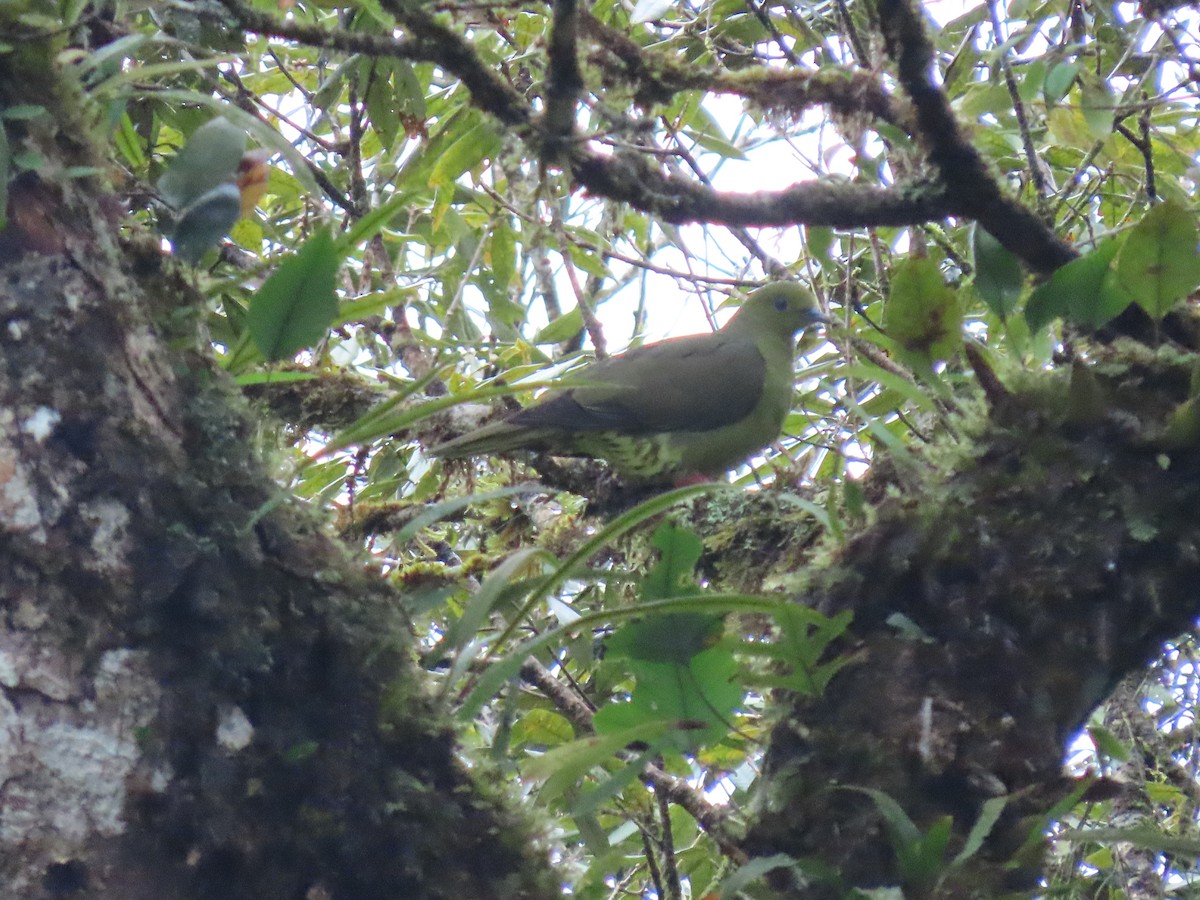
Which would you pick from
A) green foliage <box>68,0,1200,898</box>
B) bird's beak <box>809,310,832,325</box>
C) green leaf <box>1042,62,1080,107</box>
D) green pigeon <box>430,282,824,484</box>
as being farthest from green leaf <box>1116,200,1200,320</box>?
bird's beak <box>809,310,832,325</box>

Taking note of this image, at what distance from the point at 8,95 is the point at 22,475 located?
0.55 meters

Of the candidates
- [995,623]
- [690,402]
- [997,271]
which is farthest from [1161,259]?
[690,402]

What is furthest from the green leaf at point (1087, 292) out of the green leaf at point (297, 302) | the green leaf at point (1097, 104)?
the green leaf at point (297, 302)

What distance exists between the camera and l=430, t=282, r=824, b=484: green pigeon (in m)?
3.52

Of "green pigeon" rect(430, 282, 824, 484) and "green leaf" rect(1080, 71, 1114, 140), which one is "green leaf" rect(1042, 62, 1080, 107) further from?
"green pigeon" rect(430, 282, 824, 484)

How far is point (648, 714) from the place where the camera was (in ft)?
4.89

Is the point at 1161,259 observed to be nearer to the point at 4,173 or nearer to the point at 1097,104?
the point at 1097,104

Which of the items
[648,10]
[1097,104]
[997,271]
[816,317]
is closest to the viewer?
[997,271]

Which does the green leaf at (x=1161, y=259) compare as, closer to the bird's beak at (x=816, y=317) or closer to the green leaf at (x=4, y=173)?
the green leaf at (x=4, y=173)

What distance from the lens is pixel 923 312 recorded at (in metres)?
1.88

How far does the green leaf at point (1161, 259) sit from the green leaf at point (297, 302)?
1.18 metres

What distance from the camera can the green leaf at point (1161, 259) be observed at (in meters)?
1.76

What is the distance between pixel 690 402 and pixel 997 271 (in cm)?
180

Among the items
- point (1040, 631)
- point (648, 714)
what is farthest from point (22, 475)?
point (1040, 631)
